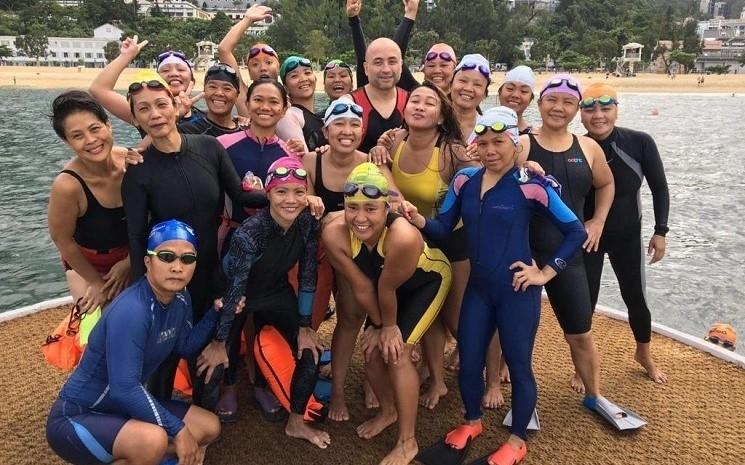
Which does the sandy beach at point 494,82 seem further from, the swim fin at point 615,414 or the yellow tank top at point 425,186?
the swim fin at point 615,414

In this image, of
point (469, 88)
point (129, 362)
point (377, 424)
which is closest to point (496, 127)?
Answer: point (469, 88)

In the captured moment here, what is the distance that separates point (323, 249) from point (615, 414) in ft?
8.15

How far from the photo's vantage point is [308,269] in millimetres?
3762

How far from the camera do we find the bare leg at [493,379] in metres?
4.41

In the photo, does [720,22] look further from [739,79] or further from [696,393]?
[696,393]

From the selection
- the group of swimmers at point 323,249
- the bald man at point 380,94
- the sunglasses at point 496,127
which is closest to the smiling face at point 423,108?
the group of swimmers at point 323,249

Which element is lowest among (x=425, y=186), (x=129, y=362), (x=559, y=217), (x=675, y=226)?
(x=675, y=226)

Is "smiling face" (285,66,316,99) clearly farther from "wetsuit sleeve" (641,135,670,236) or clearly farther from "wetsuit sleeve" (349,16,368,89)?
"wetsuit sleeve" (641,135,670,236)

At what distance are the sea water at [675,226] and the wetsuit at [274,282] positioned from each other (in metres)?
3.71

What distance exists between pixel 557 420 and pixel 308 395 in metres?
1.89

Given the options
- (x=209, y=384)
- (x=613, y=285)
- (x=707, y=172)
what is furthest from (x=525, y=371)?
(x=707, y=172)

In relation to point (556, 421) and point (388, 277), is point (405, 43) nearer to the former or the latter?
point (388, 277)

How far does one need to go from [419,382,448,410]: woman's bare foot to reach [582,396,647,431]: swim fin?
3.68 feet

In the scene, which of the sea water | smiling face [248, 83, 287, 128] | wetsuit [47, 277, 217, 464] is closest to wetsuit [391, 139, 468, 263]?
smiling face [248, 83, 287, 128]
